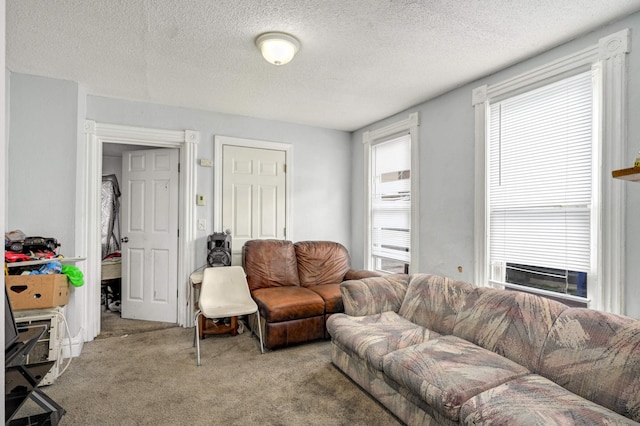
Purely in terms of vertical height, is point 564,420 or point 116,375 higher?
point 564,420

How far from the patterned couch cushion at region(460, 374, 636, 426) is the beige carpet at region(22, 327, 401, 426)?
70 centimetres

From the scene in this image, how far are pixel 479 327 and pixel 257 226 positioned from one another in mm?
2739

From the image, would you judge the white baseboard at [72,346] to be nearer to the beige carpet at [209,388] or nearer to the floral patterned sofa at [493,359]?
the beige carpet at [209,388]

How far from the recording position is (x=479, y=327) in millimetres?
2207

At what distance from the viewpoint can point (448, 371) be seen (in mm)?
1786

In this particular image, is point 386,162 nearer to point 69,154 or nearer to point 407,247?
point 407,247

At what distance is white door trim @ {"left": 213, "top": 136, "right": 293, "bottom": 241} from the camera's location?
386 centimetres

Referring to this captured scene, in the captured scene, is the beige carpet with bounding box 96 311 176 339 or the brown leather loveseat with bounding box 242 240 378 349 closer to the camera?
the brown leather loveseat with bounding box 242 240 378 349

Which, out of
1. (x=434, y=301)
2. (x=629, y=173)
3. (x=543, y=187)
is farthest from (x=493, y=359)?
(x=543, y=187)

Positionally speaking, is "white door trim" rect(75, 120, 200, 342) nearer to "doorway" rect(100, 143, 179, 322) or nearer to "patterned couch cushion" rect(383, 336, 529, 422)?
"doorway" rect(100, 143, 179, 322)

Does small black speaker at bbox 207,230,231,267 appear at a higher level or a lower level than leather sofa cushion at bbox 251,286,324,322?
higher

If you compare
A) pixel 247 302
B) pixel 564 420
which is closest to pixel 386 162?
pixel 247 302

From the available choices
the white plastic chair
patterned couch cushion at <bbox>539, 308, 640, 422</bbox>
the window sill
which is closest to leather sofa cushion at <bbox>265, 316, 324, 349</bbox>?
the white plastic chair

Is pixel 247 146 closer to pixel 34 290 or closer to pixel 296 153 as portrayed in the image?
pixel 296 153
